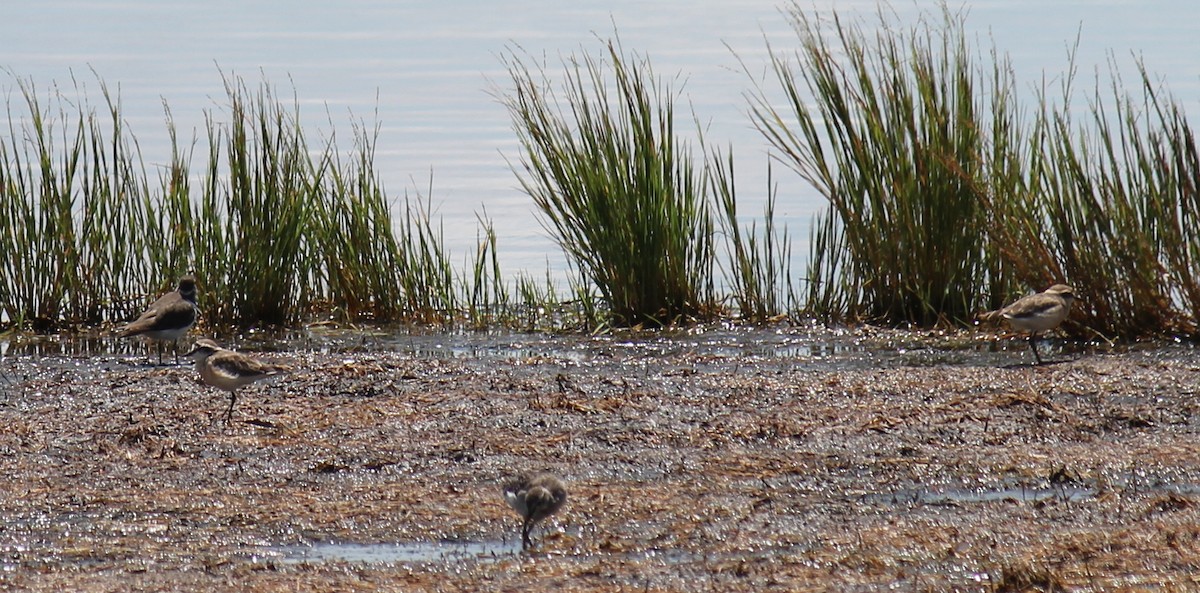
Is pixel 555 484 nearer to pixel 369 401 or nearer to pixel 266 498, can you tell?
pixel 266 498

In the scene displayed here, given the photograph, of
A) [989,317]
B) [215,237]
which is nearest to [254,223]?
[215,237]

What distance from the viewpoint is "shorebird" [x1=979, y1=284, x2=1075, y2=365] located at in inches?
346

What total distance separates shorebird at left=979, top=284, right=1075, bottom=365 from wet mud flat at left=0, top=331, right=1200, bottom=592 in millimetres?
248

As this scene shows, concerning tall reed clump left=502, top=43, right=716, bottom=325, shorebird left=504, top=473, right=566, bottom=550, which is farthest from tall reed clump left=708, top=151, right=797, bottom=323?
shorebird left=504, top=473, right=566, bottom=550

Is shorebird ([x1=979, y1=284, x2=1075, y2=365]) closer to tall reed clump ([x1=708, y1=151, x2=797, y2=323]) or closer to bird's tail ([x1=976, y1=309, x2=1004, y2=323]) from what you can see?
bird's tail ([x1=976, y1=309, x2=1004, y2=323])

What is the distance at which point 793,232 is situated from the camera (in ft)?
50.0

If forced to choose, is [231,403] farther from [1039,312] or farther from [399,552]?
[1039,312]

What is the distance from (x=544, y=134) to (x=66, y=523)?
5355mm

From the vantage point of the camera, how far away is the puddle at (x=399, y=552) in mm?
4906

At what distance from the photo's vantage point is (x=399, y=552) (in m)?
5.00

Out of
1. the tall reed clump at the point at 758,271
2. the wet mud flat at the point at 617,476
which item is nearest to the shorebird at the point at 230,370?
the wet mud flat at the point at 617,476

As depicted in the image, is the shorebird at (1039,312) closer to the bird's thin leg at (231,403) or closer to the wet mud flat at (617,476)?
the wet mud flat at (617,476)

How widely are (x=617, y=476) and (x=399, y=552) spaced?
1.25 meters

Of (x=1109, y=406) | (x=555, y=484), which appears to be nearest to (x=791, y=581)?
(x=555, y=484)
